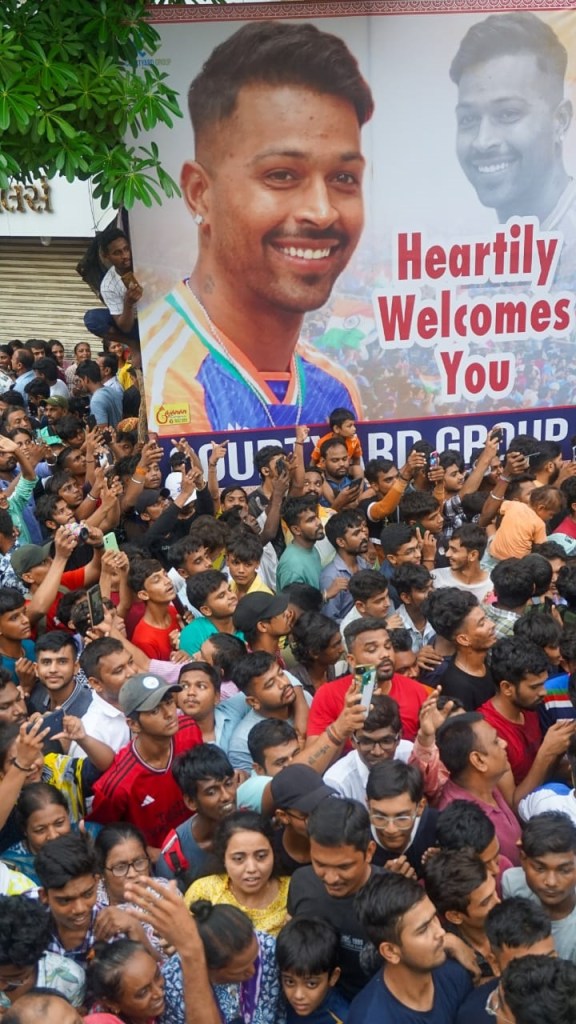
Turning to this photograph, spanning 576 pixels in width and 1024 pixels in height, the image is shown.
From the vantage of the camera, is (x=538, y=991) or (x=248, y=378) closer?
(x=538, y=991)

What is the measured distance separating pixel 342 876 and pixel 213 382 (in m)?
5.51

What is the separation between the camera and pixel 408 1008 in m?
2.94

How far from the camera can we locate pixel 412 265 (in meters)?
8.36

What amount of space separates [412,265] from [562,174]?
1.33 meters

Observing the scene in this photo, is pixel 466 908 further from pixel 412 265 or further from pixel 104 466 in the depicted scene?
pixel 412 265

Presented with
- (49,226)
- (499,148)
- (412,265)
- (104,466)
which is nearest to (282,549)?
(104,466)

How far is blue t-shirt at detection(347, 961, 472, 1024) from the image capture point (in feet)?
9.58

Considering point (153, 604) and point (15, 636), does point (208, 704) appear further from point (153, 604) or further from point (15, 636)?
point (15, 636)

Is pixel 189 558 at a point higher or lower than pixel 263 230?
lower

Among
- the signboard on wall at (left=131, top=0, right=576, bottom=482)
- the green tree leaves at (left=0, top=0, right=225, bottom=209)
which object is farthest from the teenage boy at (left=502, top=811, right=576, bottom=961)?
the signboard on wall at (left=131, top=0, right=576, bottom=482)

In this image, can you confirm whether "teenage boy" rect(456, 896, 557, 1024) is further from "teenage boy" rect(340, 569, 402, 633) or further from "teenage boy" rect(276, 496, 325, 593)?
"teenage boy" rect(276, 496, 325, 593)

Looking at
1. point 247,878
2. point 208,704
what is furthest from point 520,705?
point 247,878

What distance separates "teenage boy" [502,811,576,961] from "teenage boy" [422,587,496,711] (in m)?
1.26

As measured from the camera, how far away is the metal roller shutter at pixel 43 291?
13.8 metres
